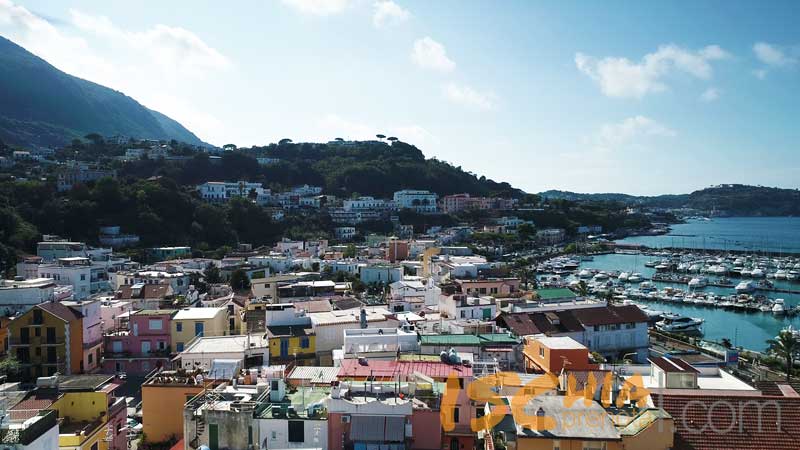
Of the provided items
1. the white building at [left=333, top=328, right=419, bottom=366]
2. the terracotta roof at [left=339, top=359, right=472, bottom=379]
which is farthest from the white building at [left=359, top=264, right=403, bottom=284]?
the terracotta roof at [left=339, top=359, right=472, bottom=379]

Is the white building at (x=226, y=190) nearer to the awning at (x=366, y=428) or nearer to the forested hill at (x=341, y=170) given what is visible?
the forested hill at (x=341, y=170)

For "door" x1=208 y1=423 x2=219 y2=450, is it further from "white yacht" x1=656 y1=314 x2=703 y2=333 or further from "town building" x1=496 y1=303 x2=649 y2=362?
"white yacht" x1=656 y1=314 x2=703 y2=333

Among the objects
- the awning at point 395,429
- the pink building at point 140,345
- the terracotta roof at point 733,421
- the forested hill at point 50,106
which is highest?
the forested hill at point 50,106

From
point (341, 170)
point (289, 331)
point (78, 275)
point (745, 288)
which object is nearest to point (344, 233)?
point (341, 170)

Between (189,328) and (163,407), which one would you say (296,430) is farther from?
(189,328)

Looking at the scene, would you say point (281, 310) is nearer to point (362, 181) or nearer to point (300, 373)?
point (300, 373)

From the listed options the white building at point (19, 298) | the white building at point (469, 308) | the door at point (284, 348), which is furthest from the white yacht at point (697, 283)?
the white building at point (19, 298)

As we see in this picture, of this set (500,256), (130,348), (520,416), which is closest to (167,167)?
(500,256)
